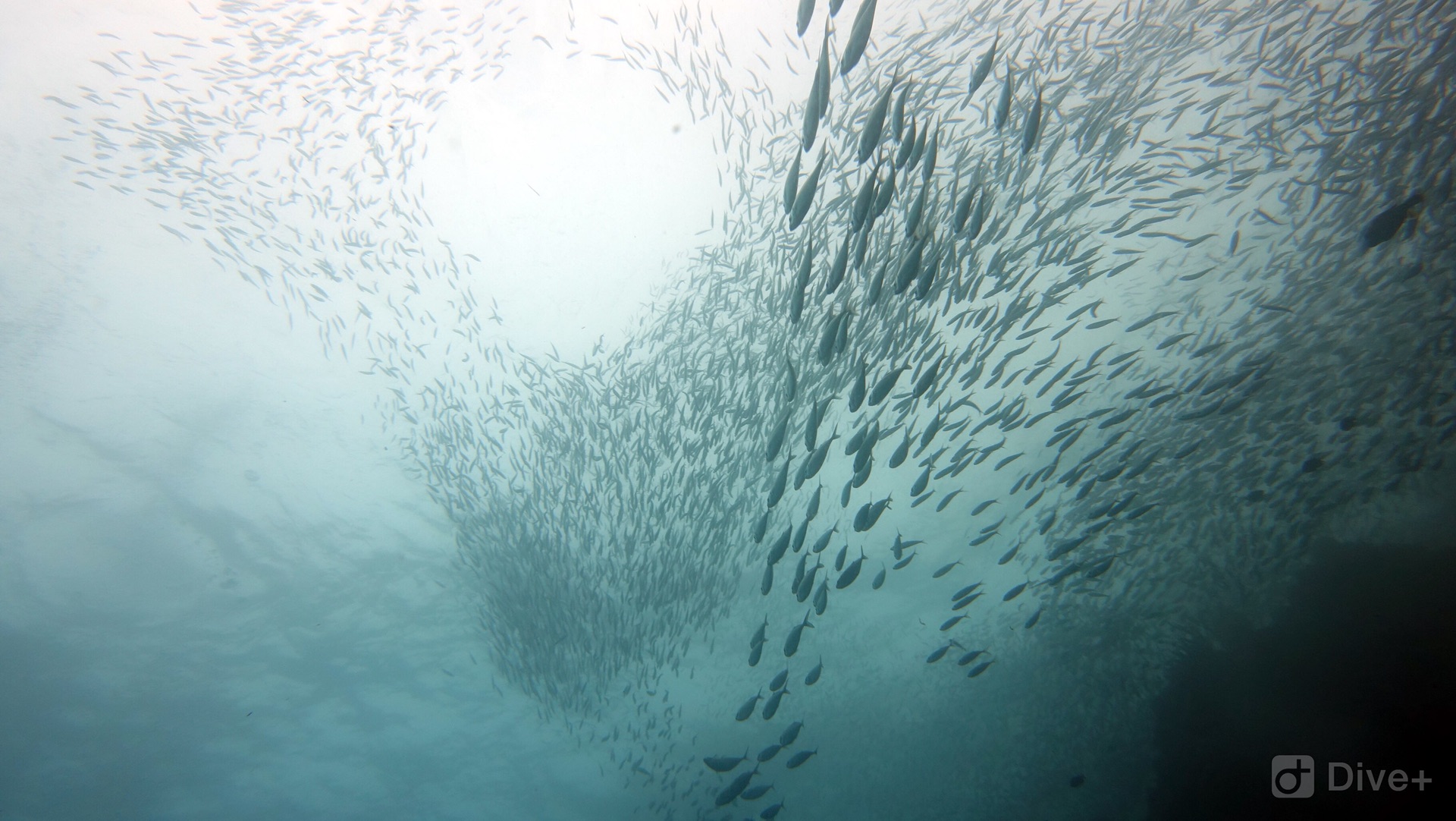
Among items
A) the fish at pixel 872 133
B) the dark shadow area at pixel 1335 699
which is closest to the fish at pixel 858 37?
the fish at pixel 872 133

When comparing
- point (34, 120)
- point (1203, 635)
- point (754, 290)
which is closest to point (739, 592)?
point (754, 290)

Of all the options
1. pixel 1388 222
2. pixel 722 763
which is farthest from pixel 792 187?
pixel 722 763

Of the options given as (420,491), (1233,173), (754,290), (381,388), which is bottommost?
(420,491)

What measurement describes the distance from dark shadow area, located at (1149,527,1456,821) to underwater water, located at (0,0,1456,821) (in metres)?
0.09

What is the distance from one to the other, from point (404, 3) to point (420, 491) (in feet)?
35.4

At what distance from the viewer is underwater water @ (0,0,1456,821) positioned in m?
7.11

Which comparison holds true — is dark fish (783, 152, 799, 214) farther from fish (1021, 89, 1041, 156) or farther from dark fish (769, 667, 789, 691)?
dark fish (769, 667, 789, 691)

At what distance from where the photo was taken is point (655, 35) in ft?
25.0

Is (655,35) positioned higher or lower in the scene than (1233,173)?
higher

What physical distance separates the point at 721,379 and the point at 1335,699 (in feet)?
50.5

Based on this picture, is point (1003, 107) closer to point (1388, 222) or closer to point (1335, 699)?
point (1388, 222)

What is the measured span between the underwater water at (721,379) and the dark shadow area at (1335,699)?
9 centimetres

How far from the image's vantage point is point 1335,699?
39.3 feet

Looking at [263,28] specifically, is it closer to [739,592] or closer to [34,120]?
[34,120]
